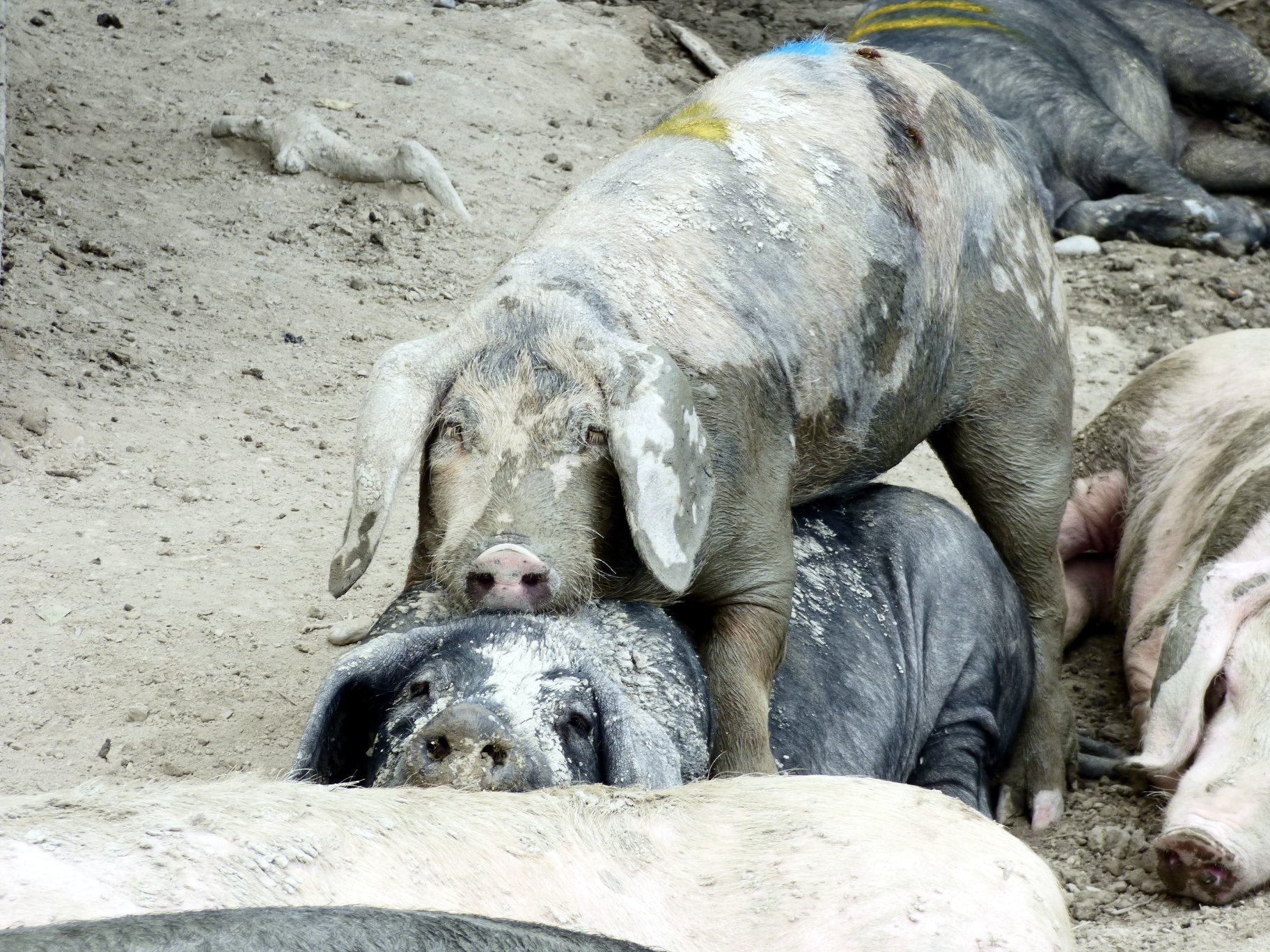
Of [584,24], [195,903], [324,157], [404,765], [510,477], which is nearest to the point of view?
[195,903]

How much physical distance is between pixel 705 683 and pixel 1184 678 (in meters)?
1.67

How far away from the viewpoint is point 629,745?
10.9 ft

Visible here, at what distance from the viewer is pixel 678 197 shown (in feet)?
13.3

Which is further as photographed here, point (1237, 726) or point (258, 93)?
point (258, 93)

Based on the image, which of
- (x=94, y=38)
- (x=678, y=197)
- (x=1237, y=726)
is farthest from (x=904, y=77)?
(x=94, y=38)

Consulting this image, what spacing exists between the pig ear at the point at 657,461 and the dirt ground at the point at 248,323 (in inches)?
49.4

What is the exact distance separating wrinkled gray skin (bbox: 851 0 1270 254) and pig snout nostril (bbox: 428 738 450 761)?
6.35m

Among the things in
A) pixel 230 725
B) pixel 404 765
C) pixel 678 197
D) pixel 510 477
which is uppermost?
pixel 678 197

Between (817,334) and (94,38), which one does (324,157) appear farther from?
(817,334)

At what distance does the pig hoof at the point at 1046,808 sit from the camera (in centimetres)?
466

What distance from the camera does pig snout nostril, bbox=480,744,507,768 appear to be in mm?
3072

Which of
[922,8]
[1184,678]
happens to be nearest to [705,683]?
[1184,678]

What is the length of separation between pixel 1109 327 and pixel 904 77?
346 cm

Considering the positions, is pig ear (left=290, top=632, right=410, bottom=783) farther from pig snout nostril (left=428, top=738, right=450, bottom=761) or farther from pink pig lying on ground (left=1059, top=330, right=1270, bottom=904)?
pink pig lying on ground (left=1059, top=330, right=1270, bottom=904)
